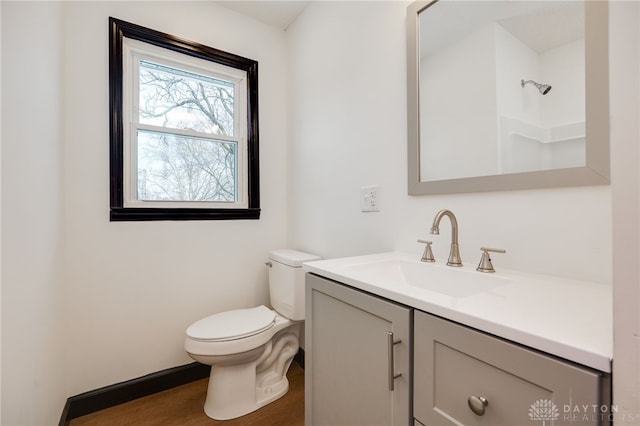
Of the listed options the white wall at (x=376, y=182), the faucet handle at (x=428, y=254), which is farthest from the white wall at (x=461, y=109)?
the faucet handle at (x=428, y=254)

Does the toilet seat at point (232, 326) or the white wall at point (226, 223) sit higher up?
the white wall at point (226, 223)

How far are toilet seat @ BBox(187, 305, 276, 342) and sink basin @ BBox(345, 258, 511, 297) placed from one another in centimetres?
78

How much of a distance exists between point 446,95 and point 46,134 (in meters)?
1.61

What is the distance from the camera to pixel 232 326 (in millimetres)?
1508

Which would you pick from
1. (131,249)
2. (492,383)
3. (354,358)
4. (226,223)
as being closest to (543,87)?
(492,383)

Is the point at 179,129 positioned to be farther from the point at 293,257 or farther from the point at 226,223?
the point at 293,257

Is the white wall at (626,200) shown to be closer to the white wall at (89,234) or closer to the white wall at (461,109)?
the white wall at (461,109)

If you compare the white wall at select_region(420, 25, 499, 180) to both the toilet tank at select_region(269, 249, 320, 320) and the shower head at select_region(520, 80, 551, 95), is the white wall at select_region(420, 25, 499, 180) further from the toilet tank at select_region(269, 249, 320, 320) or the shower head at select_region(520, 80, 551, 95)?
the toilet tank at select_region(269, 249, 320, 320)

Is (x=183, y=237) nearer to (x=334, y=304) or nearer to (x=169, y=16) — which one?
(x=334, y=304)

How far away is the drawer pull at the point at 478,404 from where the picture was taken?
519 millimetres

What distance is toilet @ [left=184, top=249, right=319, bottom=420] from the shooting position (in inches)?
55.0

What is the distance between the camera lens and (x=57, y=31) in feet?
4.28

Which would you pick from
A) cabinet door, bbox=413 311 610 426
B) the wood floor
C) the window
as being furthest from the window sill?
cabinet door, bbox=413 311 610 426

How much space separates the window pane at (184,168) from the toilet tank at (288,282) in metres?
0.58
